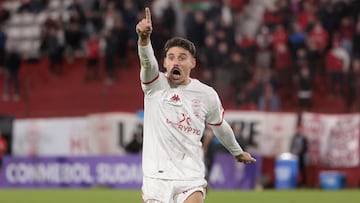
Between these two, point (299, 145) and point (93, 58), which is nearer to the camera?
point (299, 145)

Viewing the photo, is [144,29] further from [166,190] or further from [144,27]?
[166,190]

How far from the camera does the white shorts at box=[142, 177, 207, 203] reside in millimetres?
8047

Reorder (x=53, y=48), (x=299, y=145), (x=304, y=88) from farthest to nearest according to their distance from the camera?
(x=53, y=48) → (x=304, y=88) → (x=299, y=145)

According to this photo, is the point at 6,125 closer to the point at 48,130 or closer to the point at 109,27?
the point at 48,130

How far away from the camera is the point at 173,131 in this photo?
818 cm

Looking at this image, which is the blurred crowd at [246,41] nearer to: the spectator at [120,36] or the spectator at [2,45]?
the spectator at [120,36]

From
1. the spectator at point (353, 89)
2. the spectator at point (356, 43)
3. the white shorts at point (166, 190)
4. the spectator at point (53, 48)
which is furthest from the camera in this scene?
the spectator at point (53, 48)

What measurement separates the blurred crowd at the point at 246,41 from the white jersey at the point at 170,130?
1702 cm

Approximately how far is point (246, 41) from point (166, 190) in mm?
19476

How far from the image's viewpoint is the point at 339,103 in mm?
25344

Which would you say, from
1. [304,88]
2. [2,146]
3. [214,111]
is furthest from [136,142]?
[214,111]

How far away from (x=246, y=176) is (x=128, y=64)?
7.34 metres

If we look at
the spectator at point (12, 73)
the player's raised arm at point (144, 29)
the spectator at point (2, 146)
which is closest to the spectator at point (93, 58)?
the spectator at point (12, 73)

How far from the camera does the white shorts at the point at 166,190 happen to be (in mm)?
8047
